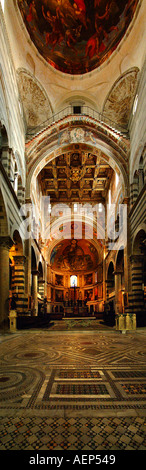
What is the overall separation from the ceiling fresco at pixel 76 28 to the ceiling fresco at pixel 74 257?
2349 centimetres

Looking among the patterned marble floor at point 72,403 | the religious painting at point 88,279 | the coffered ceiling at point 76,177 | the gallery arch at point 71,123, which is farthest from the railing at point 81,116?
the religious painting at point 88,279

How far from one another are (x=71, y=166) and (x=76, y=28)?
10.7 m

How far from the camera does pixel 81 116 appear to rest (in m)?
20.3

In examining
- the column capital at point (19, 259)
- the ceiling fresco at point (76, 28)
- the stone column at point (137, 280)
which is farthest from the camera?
the column capital at point (19, 259)

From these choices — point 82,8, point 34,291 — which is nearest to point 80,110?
point 82,8

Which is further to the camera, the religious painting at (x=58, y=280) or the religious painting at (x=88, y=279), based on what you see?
the religious painting at (x=88, y=279)

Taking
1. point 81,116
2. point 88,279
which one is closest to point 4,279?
point 81,116

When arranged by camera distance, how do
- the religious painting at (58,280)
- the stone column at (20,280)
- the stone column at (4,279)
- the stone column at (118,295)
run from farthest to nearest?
the religious painting at (58,280) < the stone column at (118,295) < the stone column at (20,280) < the stone column at (4,279)

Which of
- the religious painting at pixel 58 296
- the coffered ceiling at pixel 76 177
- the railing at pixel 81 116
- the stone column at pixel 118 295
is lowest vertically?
the religious painting at pixel 58 296

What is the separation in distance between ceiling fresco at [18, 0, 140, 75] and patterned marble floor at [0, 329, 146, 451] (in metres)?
18.2

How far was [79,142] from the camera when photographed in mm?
21141

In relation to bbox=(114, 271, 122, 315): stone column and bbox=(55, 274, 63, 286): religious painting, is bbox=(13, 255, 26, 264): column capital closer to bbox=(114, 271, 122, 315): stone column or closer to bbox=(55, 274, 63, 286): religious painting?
bbox=(114, 271, 122, 315): stone column

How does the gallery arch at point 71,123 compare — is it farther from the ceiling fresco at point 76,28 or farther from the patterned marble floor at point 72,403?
the patterned marble floor at point 72,403

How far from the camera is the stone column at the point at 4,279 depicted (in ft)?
39.8
